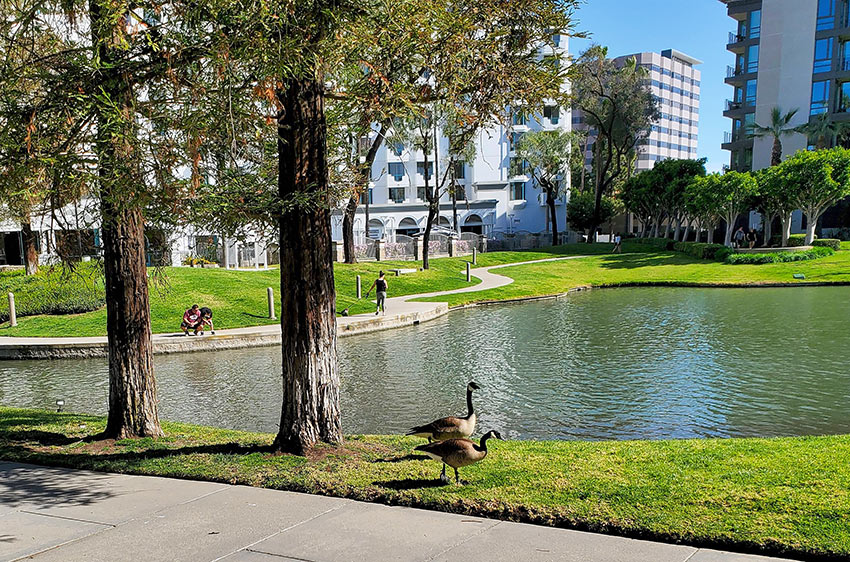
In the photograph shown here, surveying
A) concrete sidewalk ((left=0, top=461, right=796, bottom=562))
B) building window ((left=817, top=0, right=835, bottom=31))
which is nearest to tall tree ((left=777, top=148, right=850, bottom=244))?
building window ((left=817, top=0, right=835, bottom=31))

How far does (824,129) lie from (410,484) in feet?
200

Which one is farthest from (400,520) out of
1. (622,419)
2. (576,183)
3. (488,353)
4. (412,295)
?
(576,183)

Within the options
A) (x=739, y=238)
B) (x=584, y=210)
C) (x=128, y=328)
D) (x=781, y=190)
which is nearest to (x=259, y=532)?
(x=128, y=328)

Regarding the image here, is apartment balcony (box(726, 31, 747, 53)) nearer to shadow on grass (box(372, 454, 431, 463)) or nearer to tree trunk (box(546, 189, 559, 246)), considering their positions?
tree trunk (box(546, 189, 559, 246))

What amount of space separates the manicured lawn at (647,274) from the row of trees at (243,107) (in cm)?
2333

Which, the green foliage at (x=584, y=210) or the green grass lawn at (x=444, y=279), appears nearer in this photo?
the green grass lawn at (x=444, y=279)

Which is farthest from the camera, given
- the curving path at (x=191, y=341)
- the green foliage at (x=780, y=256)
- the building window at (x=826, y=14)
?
the building window at (x=826, y=14)

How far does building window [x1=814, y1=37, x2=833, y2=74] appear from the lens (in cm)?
5881

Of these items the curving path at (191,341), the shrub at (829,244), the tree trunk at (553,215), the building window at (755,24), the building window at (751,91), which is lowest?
the curving path at (191,341)

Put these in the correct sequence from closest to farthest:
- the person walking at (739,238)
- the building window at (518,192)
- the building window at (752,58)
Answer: the person walking at (739,238) → the building window at (752,58) → the building window at (518,192)

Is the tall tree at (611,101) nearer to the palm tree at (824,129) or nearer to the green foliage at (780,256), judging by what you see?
the palm tree at (824,129)

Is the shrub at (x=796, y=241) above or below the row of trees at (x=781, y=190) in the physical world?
below

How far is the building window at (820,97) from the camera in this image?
5919 centimetres

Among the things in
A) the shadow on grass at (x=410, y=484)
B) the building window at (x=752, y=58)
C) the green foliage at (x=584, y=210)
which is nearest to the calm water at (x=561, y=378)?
the shadow on grass at (x=410, y=484)
